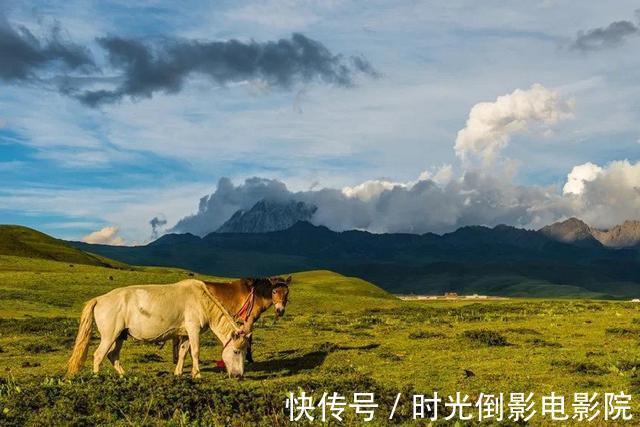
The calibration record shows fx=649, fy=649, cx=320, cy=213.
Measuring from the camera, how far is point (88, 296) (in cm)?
6178

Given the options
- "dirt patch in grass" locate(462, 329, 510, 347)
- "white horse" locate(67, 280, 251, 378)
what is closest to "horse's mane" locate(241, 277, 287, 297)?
"white horse" locate(67, 280, 251, 378)

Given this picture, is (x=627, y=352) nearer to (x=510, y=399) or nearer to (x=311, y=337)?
(x=510, y=399)

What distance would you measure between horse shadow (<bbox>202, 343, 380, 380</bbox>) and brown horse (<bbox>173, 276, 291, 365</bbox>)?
2.07 meters

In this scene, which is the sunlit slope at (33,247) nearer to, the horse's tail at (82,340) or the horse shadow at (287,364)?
the horse shadow at (287,364)

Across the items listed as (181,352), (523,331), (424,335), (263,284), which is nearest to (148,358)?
(181,352)

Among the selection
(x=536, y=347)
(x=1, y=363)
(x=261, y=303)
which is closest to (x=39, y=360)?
(x=1, y=363)

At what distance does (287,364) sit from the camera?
2653 centimetres

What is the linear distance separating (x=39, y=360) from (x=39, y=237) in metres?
118

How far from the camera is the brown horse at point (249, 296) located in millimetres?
22938

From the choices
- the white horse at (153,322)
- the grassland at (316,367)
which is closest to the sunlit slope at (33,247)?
the grassland at (316,367)

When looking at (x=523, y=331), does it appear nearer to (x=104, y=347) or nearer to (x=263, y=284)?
(x=263, y=284)

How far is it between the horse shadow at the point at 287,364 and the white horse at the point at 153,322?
2.78m

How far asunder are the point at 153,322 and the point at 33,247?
364ft

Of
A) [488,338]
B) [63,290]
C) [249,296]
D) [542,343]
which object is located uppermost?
[249,296]
